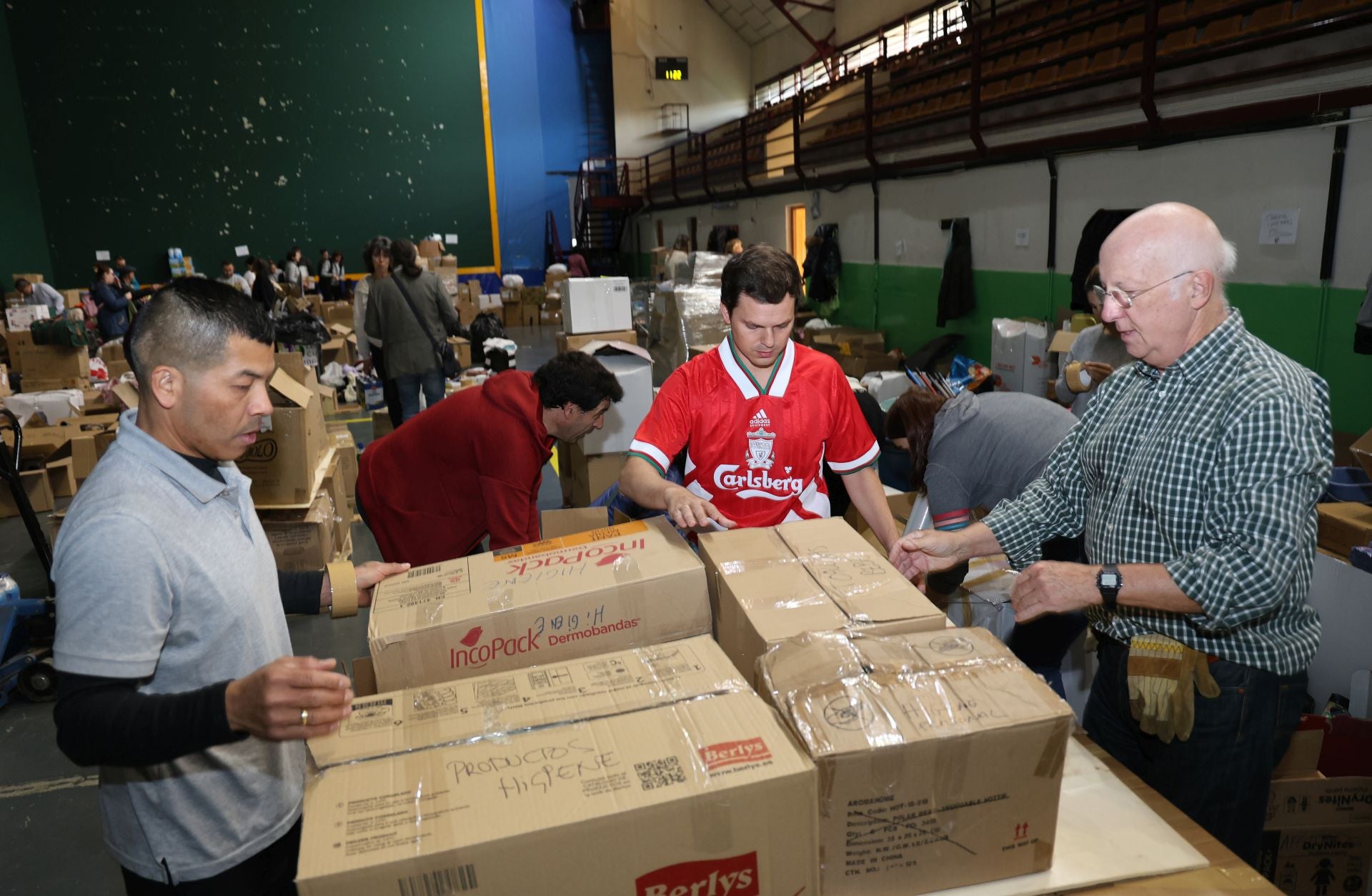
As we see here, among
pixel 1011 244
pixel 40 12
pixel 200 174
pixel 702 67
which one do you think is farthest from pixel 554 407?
pixel 702 67

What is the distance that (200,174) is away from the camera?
1487cm

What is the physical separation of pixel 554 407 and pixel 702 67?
18.2 meters

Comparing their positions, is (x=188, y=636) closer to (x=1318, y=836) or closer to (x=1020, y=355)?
(x=1318, y=836)

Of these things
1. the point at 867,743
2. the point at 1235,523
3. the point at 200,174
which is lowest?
the point at 867,743

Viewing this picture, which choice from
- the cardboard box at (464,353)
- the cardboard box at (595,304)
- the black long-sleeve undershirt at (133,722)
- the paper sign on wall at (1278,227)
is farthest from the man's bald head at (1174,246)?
the cardboard box at (464,353)

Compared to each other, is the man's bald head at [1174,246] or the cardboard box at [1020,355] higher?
the man's bald head at [1174,246]

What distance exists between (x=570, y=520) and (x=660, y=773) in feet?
7.56

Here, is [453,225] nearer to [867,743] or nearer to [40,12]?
[40,12]

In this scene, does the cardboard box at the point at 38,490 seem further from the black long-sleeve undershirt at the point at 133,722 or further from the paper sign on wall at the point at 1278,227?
the paper sign on wall at the point at 1278,227

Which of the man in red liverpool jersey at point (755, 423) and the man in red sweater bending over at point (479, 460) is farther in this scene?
the man in red sweater bending over at point (479, 460)

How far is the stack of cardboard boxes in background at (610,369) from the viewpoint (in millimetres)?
4777

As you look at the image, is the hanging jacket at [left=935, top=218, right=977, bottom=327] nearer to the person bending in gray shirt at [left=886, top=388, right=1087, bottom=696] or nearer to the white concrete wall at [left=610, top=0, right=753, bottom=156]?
the person bending in gray shirt at [left=886, top=388, right=1087, bottom=696]

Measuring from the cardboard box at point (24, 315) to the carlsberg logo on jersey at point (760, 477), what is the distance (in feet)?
32.6

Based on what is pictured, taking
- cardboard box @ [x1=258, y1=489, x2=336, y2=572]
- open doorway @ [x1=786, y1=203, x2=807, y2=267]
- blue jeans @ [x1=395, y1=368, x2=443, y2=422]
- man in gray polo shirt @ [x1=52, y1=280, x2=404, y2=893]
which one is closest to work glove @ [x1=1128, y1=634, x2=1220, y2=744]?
man in gray polo shirt @ [x1=52, y1=280, x2=404, y2=893]
